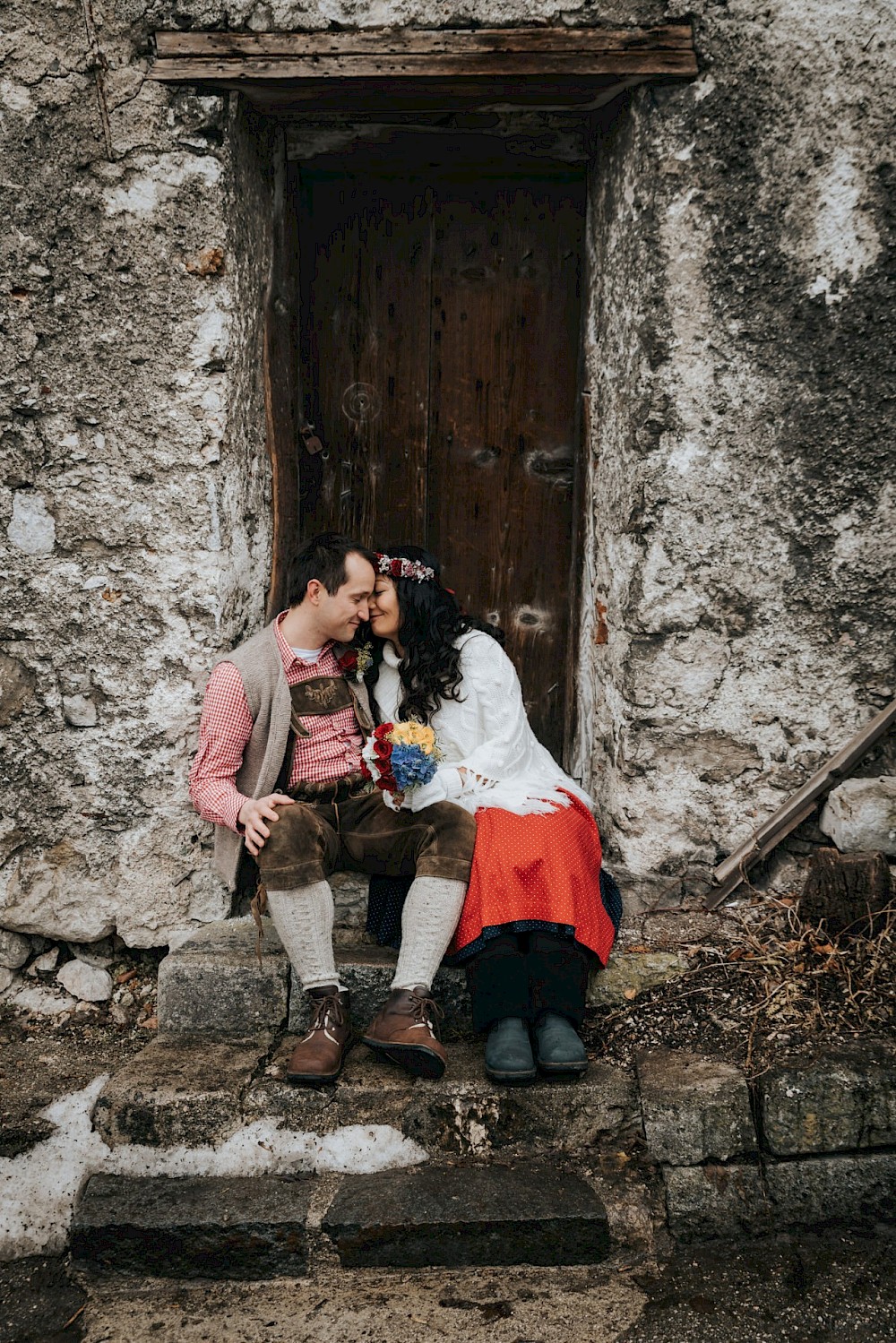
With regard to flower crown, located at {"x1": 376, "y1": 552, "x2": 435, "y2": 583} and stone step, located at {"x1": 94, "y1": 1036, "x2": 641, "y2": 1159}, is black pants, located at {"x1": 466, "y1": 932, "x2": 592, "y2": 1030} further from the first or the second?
flower crown, located at {"x1": 376, "y1": 552, "x2": 435, "y2": 583}

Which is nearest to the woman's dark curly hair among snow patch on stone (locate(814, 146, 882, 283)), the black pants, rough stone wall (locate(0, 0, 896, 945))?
rough stone wall (locate(0, 0, 896, 945))

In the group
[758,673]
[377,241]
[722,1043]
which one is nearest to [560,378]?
[377,241]

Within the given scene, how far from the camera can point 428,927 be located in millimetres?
2555

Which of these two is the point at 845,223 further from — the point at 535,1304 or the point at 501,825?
the point at 535,1304

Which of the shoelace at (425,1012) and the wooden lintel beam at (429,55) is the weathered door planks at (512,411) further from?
the shoelace at (425,1012)

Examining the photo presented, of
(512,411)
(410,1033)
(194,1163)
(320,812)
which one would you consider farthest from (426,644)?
(194,1163)

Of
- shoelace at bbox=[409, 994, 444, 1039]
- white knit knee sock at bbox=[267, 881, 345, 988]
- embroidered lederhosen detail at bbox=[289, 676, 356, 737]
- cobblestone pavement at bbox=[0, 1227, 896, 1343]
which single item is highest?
embroidered lederhosen detail at bbox=[289, 676, 356, 737]

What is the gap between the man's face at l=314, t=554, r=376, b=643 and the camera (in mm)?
2766

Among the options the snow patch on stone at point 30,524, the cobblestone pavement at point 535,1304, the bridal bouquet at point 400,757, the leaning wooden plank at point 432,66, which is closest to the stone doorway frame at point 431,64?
the leaning wooden plank at point 432,66

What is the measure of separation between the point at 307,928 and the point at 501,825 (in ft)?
1.79

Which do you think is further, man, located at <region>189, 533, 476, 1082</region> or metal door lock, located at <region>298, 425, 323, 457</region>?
metal door lock, located at <region>298, 425, 323, 457</region>

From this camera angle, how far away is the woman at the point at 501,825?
2518mm

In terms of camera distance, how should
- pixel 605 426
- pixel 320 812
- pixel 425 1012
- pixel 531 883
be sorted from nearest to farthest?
pixel 425 1012 < pixel 531 883 < pixel 320 812 < pixel 605 426

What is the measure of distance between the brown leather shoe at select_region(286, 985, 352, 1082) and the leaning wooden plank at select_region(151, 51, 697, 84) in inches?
90.7
